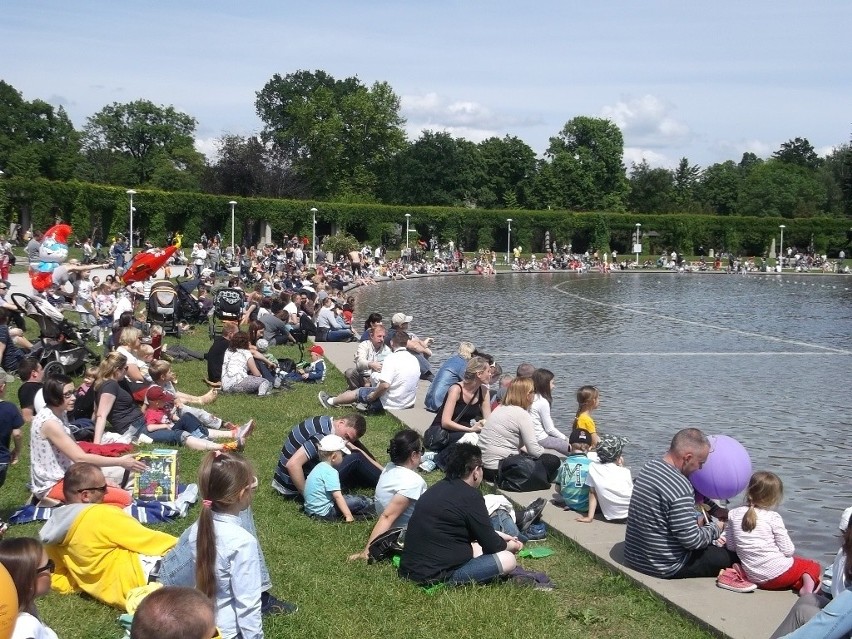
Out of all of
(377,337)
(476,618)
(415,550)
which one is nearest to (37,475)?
(415,550)

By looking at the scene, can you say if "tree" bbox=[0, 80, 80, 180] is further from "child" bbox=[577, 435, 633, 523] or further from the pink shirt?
the pink shirt

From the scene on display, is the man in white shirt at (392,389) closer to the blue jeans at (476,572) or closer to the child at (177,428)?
the child at (177,428)

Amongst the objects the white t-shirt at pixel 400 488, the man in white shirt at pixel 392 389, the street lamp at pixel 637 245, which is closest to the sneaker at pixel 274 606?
the white t-shirt at pixel 400 488

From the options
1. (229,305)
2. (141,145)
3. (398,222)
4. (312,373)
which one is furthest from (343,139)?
(312,373)

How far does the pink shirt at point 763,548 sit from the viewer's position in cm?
665

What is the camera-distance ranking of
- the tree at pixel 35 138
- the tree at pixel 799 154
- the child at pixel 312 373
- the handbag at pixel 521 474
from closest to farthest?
1. the handbag at pixel 521 474
2. the child at pixel 312 373
3. the tree at pixel 35 138
4. the tree at pixel 799 154

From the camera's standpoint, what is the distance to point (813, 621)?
426cm

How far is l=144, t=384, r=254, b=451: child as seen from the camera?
10828 millimetres

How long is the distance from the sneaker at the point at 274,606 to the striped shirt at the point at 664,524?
2.61 metres

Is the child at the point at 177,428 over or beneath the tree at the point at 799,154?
beneath

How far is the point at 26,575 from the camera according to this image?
4.18m

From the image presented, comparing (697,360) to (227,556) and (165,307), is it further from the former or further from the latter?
(227,556)

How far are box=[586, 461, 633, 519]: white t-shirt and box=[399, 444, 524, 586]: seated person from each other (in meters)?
1.88

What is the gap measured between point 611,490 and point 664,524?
56.9 inches
